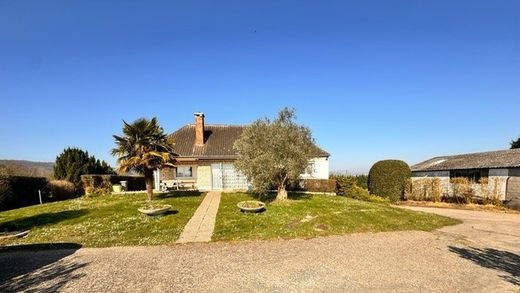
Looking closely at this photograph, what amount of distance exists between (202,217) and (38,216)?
31.4ft

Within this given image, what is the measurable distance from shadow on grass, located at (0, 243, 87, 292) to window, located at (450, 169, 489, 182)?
2908 centimetres

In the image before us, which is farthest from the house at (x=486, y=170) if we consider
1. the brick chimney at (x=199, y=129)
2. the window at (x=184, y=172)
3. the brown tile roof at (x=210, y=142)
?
the window at (x=184, y=172)

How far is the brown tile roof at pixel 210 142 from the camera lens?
99.2 feet

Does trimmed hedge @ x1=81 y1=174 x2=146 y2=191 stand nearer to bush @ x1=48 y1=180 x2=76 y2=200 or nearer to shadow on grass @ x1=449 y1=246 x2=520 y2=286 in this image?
bush @ x1=48 y1=180 x2=76 y2=200

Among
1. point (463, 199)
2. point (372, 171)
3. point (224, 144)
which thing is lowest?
point (463, 199)

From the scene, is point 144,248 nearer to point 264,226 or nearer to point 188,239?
point 188,239

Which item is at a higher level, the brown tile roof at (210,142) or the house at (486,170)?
the brown tile roof at (210,142)

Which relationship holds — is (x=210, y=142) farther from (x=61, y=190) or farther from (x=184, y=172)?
(x=61, y=190)

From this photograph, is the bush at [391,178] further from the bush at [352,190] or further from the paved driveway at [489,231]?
the paved driveway at [489,231]

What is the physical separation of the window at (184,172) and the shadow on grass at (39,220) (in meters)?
11.3

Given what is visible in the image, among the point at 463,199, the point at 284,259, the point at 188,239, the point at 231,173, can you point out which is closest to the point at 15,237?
the point at 188,239

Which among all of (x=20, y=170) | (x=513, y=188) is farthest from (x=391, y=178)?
(x=20, y=170)

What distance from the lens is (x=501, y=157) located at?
1049 inches

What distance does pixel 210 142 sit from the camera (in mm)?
32719
